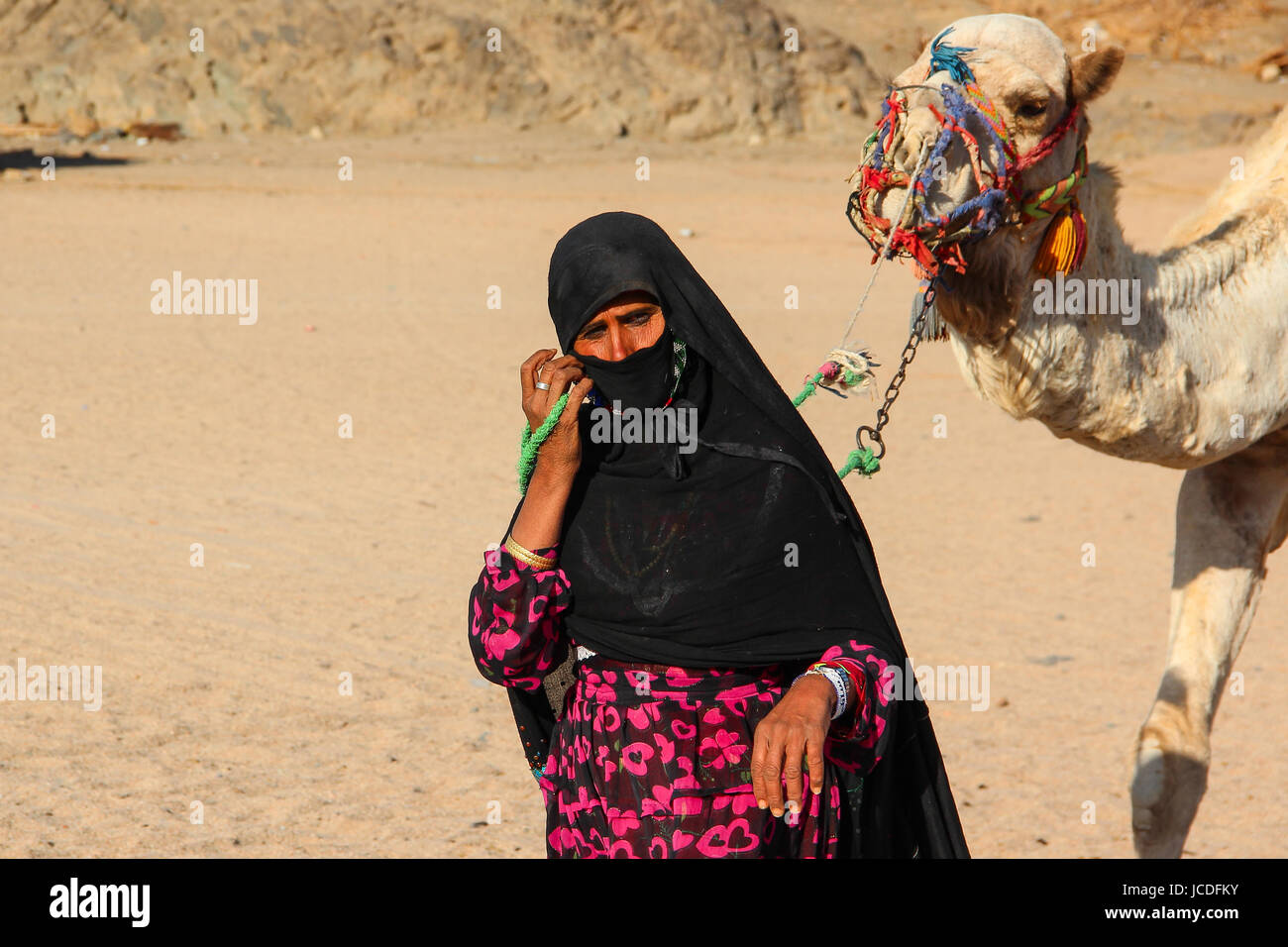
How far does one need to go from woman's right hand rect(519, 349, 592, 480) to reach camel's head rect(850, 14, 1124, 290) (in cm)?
75

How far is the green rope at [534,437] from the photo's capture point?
2727 mm

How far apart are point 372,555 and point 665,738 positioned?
5215 mm

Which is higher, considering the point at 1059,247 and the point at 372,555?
the point at 1059,247

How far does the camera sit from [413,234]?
1727 cm

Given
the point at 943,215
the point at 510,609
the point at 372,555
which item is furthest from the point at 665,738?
the point at 372,555

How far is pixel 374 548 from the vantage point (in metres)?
8.00

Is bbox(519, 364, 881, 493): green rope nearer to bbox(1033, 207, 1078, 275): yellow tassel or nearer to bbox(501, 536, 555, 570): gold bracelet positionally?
bbox(501, 536, 555, 570): gold bracelet

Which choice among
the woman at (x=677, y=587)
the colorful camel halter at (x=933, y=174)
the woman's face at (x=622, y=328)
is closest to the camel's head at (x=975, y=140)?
the colorful camel halter at (x=933, y=174)

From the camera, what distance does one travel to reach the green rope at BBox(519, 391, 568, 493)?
8.95 ft

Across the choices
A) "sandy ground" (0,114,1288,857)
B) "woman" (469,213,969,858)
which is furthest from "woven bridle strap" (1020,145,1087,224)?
"sandy ground" (0,114,1288,857)

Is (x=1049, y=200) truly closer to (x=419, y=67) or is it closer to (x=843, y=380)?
(x=843, y=380)

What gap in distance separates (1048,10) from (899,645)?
1246 inches

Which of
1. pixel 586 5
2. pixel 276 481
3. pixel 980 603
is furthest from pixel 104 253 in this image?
pixel 586 5

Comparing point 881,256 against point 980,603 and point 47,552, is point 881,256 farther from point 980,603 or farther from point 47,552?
point 47,552
